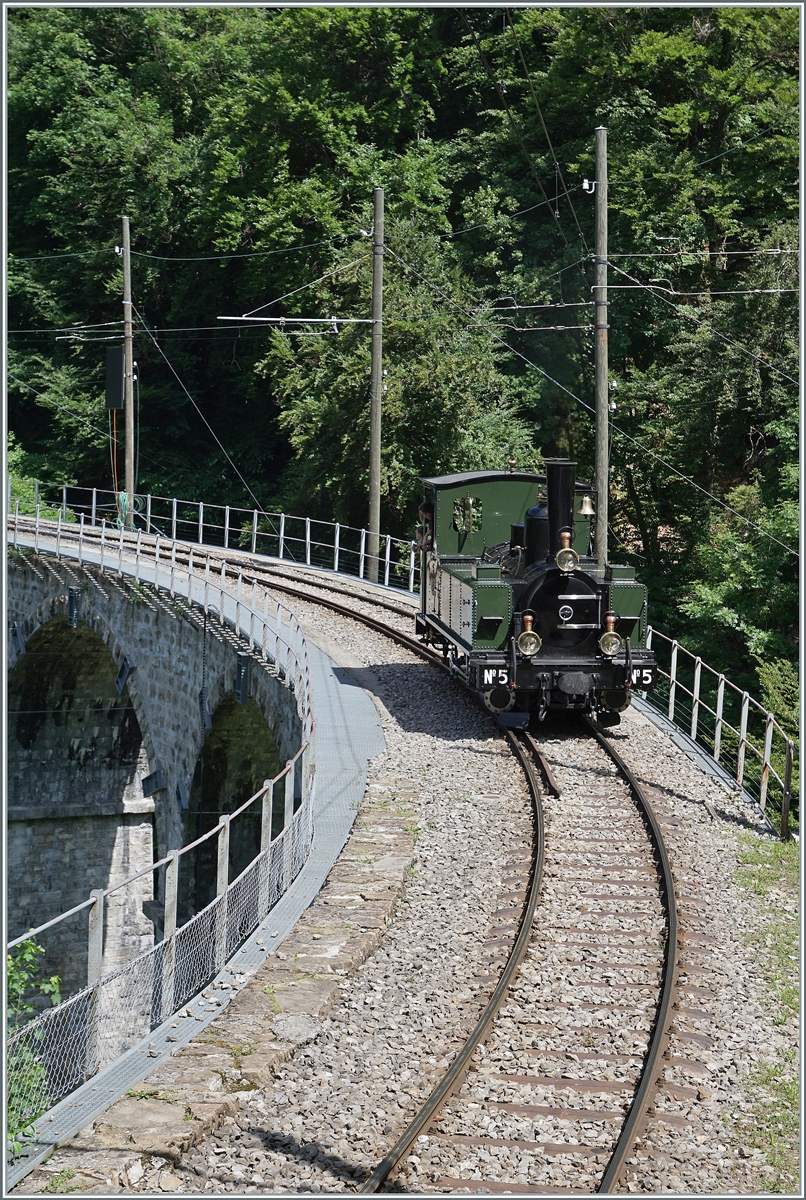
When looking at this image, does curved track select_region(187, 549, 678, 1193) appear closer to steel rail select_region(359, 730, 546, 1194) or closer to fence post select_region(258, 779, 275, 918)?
steel rail select_region(359, 730, 546, 1194)

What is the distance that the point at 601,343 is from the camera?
69.9 ft

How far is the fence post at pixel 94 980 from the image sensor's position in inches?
316

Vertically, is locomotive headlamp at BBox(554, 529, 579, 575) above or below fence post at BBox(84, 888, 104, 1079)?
above

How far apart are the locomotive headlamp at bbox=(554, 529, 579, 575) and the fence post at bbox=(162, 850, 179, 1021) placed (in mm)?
8135

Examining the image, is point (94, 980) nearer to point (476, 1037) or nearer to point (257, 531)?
point (476, 1037)

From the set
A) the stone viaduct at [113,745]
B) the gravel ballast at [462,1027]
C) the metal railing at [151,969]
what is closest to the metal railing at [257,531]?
the stone viaduct at [113,745]

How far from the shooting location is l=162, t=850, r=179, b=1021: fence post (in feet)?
29.9

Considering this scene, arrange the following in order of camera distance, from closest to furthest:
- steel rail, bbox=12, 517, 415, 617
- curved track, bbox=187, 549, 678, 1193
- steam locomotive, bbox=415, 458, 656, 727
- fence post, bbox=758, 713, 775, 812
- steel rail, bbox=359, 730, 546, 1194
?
1. steel rail, bbox=359, 730, 546, 1194
2. curved track, bbox=187, 549, 678, 1193
3. fence post, bbox=758, 713, 775, 812
4. steam locomotive, bbox=415, 458, 656, 727
5. steel rail, bbox=12, 517, 415, 617

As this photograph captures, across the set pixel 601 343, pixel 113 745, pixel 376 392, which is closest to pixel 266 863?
pixel 601 343

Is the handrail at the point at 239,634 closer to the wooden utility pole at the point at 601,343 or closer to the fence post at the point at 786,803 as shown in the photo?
the fence post at the point at 786,803

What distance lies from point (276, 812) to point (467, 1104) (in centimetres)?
1636

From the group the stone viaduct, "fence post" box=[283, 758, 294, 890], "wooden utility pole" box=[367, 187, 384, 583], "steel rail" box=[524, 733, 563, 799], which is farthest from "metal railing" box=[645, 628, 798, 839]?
"wooden utility pole" box=[367, 187, 384, 583]

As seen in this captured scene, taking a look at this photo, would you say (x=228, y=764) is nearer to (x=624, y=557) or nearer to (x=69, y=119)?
(x=624, y=557)

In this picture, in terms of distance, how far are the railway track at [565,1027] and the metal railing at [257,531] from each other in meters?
17.6
